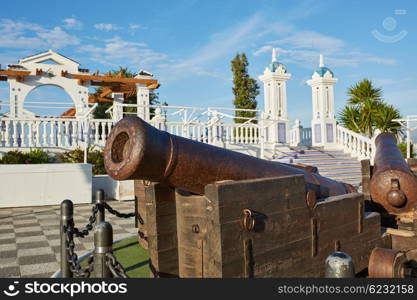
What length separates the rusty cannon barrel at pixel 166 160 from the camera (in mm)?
2492

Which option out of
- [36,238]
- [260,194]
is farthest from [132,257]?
[260,194]

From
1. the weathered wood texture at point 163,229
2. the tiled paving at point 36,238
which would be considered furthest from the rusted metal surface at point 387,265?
the tiled paving at point 36,238

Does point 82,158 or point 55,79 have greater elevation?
point 55,79

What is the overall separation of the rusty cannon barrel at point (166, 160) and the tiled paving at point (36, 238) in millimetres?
2197

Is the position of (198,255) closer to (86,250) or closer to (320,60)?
(86,250)

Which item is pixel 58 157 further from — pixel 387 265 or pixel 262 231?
pixel 387 265

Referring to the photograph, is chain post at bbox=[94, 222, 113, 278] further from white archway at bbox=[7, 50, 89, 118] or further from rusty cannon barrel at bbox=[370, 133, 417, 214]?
white archway at bbox=[7, 50, 89, 118]

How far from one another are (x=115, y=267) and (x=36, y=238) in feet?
13.4

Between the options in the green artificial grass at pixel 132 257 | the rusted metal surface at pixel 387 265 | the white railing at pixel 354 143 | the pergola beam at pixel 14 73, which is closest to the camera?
the rusted metal surface at pixel 387 265

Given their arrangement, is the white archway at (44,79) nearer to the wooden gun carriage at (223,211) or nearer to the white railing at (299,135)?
the white railing at (299,135)

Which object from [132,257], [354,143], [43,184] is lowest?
[132,257]

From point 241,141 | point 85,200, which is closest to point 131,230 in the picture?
point 85,200

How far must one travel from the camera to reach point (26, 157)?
34.7ft

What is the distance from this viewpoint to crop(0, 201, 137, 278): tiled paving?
14.2ft
